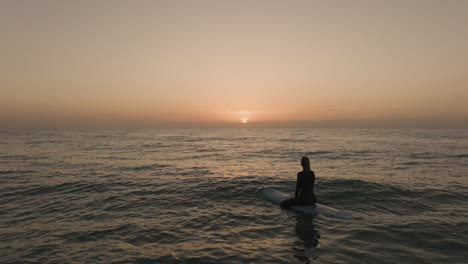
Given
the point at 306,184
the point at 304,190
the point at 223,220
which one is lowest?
the point at 223,220

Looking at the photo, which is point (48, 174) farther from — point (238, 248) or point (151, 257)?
point (238, 248)

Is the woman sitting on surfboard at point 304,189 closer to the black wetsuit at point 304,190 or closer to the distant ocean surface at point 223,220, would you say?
the black wetsuit at point 304,190

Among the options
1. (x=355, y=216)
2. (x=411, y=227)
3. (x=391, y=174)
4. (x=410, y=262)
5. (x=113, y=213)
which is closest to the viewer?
(x=410, y=262)

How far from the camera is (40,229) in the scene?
9438mm

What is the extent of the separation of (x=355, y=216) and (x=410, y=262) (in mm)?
3783

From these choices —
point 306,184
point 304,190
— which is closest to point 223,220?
point 304,190

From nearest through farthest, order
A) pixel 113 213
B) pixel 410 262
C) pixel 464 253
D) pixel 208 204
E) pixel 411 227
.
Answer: pixel 410 262, pixel 464 253, pixel 411 227, pixel 113 213, pixel 208 204

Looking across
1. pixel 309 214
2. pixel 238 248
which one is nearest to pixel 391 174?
pixel 309 214

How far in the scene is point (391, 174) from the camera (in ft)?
63.2

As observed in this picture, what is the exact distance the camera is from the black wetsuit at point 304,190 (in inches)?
404

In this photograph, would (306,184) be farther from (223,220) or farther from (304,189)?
(223,220)

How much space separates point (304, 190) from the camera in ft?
35.1

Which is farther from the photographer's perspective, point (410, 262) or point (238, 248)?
point (238, 248)

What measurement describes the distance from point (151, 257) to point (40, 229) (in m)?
5.69
